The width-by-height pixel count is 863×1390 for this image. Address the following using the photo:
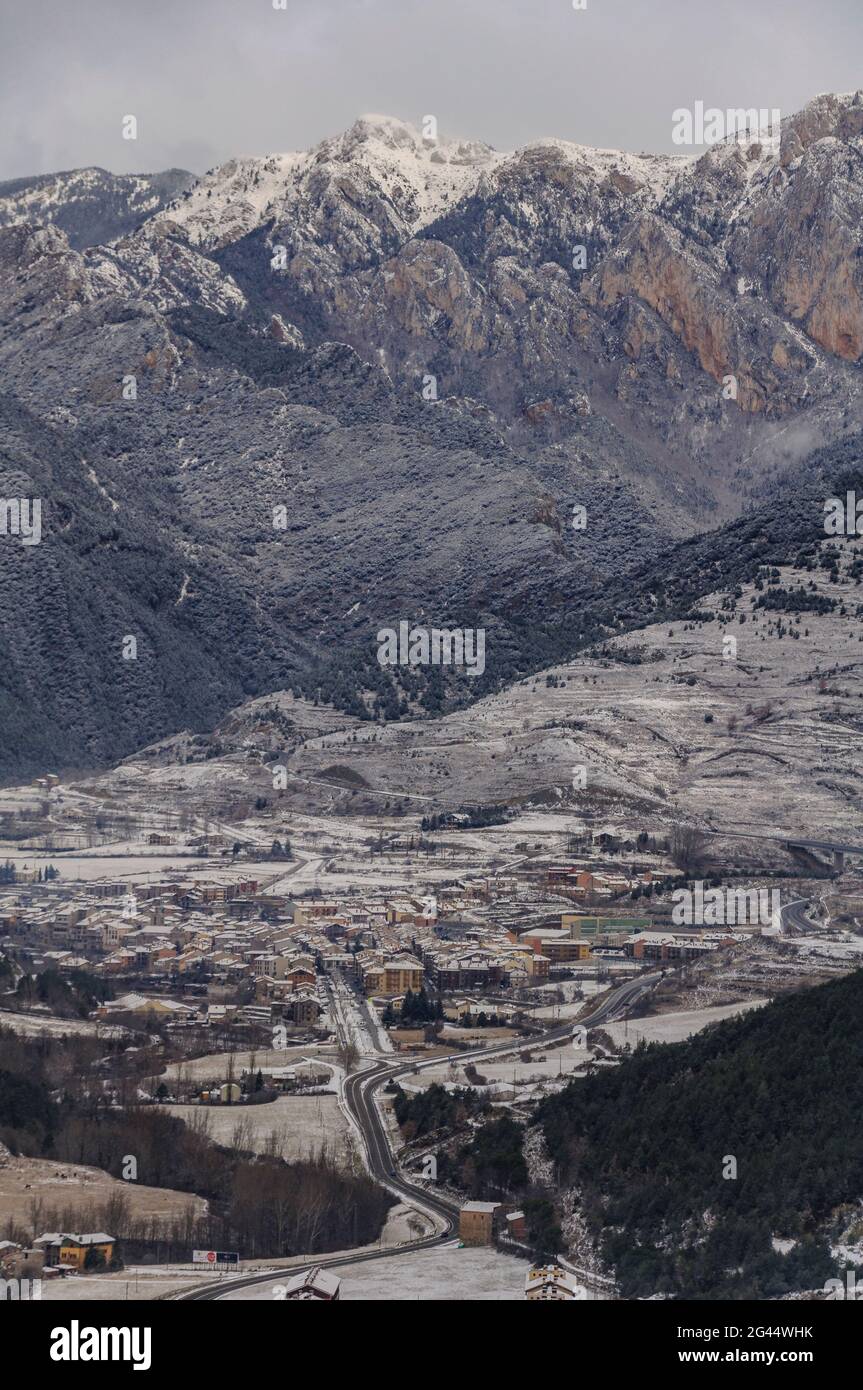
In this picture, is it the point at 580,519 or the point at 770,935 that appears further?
the point at 580,519

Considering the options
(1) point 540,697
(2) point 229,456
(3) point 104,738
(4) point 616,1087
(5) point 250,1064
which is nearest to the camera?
(4) point 616,1087

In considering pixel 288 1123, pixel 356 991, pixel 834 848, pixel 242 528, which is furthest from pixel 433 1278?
pixel 242 528

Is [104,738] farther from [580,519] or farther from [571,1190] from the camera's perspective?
[571,1190]

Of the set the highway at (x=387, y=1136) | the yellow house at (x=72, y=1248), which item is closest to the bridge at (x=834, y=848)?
the highway at (x=387, y=1136)

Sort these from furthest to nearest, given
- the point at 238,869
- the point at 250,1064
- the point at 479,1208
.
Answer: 1. the point at 238,869
2. the point at 250,1064
3. the point at 479,1208

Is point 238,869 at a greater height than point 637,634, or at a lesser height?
lesser

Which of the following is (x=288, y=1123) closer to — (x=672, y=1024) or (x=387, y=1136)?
(x=387, y=1136)

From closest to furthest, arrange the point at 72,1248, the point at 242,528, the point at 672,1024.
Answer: the point at 72,1248 → the point at 672,1024 → the point at 242,528
